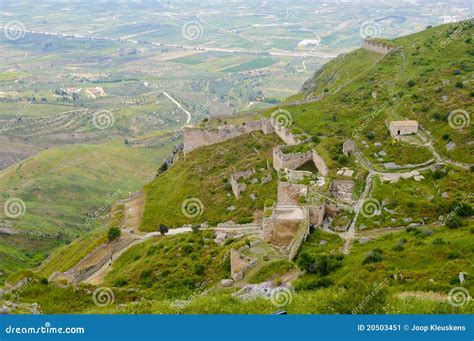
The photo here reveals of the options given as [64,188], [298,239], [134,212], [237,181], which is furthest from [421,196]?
[64,188]

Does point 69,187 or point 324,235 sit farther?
point 69,187

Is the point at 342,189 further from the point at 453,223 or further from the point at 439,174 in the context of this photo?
the point at 453,223

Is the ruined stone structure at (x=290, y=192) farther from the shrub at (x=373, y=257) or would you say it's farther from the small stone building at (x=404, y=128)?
the small stone building at (x=404, y=128)

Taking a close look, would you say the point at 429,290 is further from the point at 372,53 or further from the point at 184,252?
the point at 372,53

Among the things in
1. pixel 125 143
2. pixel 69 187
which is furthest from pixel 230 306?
pixel 125 143

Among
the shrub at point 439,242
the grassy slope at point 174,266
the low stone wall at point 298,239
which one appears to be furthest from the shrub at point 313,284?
the grassy slope at point 174,266

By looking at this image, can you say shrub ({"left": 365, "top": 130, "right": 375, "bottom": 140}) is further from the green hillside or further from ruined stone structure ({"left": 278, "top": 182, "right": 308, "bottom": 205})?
ruined stone structure ({"left": 278, "top": 182, "right": 308, "bottom": 205})
